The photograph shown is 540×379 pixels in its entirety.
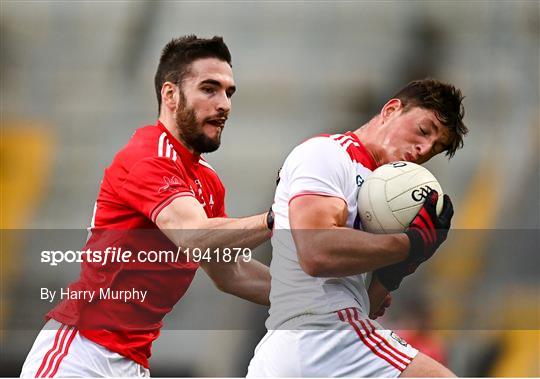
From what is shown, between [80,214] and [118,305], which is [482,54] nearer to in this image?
[80,214]

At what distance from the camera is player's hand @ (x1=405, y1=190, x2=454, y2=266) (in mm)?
2734

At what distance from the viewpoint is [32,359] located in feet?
10.8

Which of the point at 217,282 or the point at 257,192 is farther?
the point at 257,192

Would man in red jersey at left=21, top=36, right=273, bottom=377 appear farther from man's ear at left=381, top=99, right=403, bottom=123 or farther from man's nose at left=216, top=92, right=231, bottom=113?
man's ear at left=381, top=99, right=403, bottom=123

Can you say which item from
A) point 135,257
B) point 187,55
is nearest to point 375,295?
point 135,257

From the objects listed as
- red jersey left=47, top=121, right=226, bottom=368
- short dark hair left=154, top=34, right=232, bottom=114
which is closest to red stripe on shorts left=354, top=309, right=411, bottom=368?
red jersey left=47, top=121, right=226, bottom=368

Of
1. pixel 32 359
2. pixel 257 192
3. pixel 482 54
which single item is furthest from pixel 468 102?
pixel 32 359

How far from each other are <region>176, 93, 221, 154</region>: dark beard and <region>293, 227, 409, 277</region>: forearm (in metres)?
1.12

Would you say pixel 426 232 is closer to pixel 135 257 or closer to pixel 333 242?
pixel 333 242

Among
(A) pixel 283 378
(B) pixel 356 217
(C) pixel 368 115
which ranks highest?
(C) pixel 368 115

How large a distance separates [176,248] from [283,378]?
0.91 m

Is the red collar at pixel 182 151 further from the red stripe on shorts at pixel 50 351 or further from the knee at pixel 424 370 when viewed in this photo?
the knee at pixel 424 370

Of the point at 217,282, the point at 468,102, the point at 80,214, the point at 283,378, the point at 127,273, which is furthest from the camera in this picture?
the point at 468,102

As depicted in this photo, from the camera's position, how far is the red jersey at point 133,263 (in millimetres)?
3281
